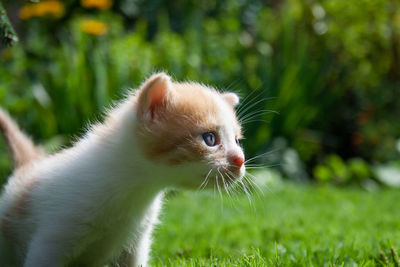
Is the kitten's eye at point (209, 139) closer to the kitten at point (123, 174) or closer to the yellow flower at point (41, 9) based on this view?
the kitten at point (123, 174)

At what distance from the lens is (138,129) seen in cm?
203

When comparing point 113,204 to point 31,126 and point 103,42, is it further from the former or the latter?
point 103,42

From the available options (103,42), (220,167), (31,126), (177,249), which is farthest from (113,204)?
(103,42)

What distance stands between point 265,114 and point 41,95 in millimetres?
2831

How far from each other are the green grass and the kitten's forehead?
1.30 ft

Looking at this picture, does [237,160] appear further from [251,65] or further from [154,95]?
[251,65]

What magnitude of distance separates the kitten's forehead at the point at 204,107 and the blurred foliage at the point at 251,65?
2.92 m

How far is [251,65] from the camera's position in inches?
264

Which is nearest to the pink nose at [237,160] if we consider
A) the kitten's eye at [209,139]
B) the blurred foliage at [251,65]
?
the kitten's eye at [209,139]

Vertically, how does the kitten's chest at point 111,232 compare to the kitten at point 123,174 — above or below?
below

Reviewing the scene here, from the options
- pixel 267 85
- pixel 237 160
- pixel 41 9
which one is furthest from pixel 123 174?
pixel 41 9

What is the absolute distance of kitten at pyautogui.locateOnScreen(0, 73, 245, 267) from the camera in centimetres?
199

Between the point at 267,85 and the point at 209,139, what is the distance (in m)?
4.59

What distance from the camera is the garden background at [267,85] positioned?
4.37m
